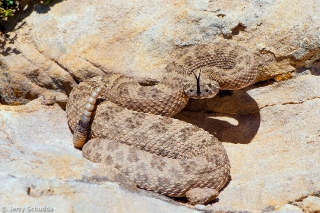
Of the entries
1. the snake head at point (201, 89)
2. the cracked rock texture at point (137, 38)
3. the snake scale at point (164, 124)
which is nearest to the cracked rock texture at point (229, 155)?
the snake scale at point (164, 124)

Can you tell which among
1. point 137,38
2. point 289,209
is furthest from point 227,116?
point 289,209

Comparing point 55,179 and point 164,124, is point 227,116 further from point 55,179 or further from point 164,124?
point 55,179

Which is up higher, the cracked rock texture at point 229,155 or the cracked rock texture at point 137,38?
the cracked rock texture at point 137,38

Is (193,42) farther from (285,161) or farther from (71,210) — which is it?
(71,210)

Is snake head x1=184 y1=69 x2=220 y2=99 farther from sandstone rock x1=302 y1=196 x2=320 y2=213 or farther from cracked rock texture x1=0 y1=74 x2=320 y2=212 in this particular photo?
sandstone rock x1=302 y1=196 x2=320 y2=213

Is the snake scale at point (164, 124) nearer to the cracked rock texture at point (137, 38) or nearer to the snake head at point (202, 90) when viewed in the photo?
the snake head at point (202, 90)
